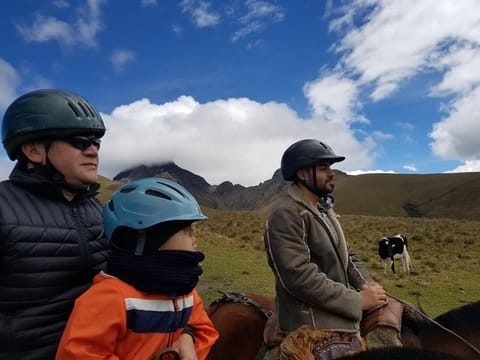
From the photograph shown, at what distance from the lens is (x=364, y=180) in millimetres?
125688

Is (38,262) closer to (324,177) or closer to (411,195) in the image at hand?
(324,177)

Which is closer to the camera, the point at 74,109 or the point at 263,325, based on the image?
the point at 74,109

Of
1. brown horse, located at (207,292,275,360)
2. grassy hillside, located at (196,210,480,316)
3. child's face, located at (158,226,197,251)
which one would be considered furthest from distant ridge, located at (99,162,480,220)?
child's face, located at (158,226,197,251)

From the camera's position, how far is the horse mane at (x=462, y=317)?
9.91 feet

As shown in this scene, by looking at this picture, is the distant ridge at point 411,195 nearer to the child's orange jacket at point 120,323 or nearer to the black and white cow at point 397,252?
the black and white cow at point 397,252

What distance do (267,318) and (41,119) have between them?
103 inches

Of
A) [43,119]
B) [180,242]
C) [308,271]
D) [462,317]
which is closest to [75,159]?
[43,119]

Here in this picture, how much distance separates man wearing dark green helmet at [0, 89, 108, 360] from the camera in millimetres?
1605

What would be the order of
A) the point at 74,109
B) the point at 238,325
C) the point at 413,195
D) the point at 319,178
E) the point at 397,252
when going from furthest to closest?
the point at 413,195 → the point at 397,252 → the point at 238,325 → the point at 319,178 → the point at 74,109

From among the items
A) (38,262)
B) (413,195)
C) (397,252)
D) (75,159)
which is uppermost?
(413,195)

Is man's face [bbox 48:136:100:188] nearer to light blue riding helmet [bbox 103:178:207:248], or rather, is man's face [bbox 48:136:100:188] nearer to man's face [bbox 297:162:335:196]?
light blue riding helmet [bbox 103:178:207:248]

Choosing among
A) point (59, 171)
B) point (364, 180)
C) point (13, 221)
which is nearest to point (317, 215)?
point (59, 171)

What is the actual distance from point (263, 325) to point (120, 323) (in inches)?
84.8

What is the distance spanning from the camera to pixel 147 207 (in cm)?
182
